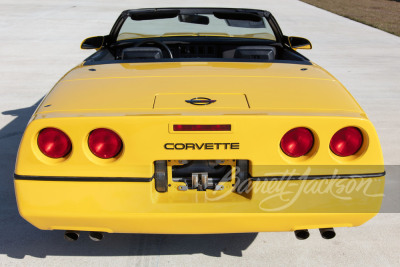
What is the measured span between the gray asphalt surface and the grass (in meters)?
2.05

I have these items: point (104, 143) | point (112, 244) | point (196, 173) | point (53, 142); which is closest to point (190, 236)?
point (112, 244)

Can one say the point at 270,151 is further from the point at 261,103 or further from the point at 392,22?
the point at 392,22

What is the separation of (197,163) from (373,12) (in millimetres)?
19939

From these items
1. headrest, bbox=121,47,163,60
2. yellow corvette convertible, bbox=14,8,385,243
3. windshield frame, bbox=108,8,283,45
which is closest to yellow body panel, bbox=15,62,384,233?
yellow corvette convertible, bbox=14,8,385,243

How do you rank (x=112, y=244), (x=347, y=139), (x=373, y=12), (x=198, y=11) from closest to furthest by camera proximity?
(x=347, y=139)
(x=112, y=244)
(x=198, y=11)
(x=373, y=12)

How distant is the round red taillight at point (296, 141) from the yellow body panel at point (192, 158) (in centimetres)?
4

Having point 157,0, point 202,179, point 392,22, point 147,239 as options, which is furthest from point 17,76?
point 157,0

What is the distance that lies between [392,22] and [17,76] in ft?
45.6

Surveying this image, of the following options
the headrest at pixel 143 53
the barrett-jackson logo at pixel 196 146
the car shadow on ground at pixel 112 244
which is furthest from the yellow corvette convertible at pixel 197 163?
the headrest at pixel 143 53

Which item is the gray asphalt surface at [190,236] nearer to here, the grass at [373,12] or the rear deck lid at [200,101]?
the rear deck lid at [200,101]

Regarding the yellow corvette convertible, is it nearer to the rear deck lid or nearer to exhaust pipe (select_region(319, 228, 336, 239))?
the rear deck lid

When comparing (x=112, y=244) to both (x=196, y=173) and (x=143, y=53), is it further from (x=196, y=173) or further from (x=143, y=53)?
(x=143, y=53)

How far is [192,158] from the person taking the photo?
2090 mm

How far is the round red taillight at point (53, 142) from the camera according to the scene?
213 cm
